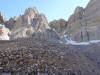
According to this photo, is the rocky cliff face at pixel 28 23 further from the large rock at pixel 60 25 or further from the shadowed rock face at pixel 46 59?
the shadowed rock face at pixel 46 59

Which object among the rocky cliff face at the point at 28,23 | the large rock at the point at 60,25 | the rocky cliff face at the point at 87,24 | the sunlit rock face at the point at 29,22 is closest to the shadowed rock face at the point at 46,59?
the rocky cliff face at the point at 87,24

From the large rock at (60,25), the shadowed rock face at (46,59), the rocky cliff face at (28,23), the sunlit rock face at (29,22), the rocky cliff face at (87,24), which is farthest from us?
the large rock at (60,25)

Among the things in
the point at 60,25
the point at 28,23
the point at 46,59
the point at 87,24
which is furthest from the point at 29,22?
the point at 46,59

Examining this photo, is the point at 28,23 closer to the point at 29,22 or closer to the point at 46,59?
the point at 29,22

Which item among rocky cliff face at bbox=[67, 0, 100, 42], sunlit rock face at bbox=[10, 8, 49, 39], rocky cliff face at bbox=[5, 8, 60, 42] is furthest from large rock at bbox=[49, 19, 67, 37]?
rocky cliff face at bbox=[67, 0, 100, 42]

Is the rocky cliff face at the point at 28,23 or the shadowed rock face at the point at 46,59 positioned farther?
the rocky cliff face at the point at 28,23

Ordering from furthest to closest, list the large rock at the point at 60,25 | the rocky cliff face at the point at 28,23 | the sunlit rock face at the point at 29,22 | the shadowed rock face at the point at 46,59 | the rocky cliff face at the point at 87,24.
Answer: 1. the large rock at the point at 60,25
2. the sunlit rock face at the point at 29,22
3. the rocky cliff face at the point at 28,23
4. the rocky cliff face at the point at 87,24
5. the shadowed rock face at the point at 46,59

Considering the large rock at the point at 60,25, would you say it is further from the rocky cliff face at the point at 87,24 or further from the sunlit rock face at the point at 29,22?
the rocky cliff face at the point at 87,24

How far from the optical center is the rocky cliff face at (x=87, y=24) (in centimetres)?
2723

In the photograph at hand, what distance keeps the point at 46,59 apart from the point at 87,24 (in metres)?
16.6

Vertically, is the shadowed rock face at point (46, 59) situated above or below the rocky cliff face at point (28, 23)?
below

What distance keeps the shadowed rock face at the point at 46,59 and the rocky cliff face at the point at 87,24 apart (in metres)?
10.6

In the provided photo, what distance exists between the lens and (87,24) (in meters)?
29.5

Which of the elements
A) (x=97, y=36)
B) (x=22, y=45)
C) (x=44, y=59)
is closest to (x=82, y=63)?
(x=44, y=59)
